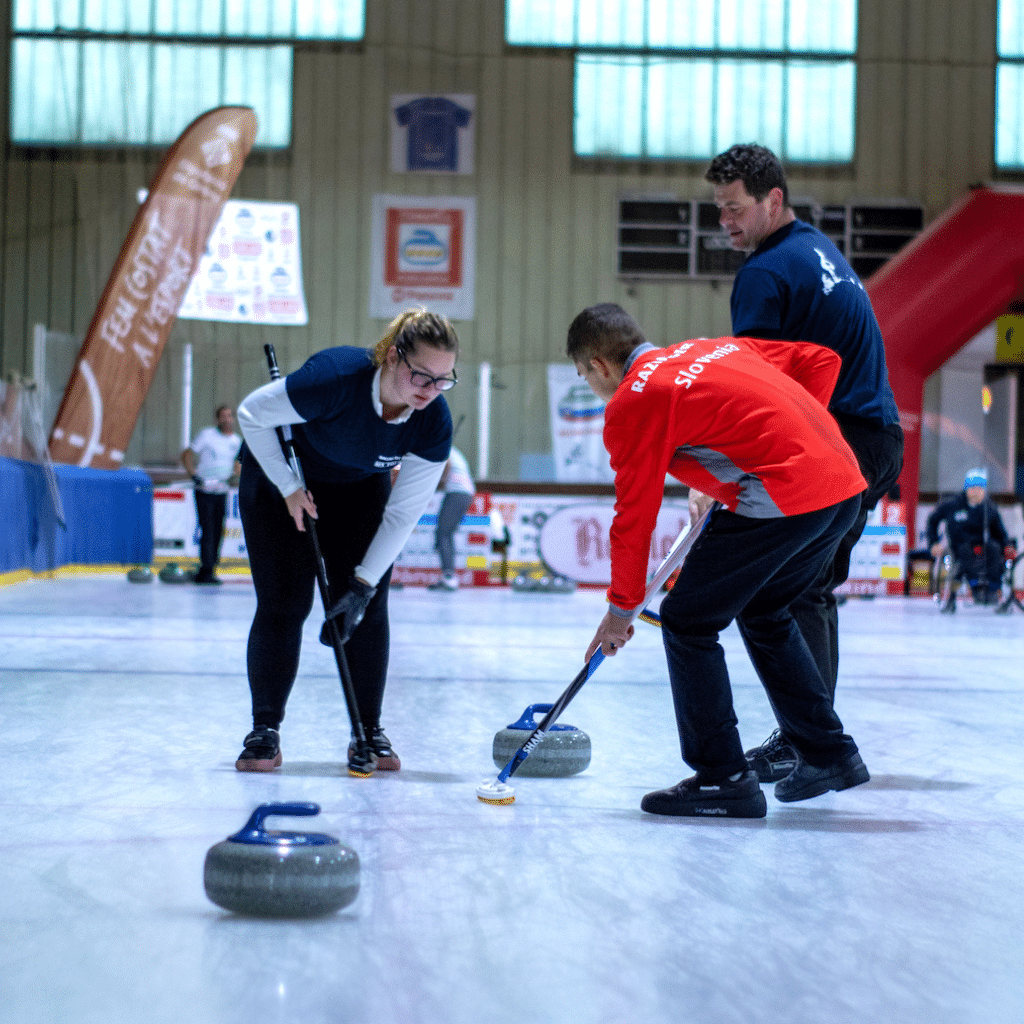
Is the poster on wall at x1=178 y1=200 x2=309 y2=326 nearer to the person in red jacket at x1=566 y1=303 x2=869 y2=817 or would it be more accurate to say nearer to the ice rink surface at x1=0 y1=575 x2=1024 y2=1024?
the ice rink surface at x1=0 y1=575 x2=1024 y2=1024

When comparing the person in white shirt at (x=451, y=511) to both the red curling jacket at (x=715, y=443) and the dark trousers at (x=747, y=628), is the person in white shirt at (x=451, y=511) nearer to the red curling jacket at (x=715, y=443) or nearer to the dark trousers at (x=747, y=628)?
the dark trousers at (x=747, y=628)

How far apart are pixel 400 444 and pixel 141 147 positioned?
1273 centimetres

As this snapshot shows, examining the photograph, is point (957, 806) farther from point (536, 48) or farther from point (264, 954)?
point (536, 48)

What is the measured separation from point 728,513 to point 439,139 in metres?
12.6

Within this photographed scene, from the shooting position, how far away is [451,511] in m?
10.2

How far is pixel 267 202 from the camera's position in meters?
14.0

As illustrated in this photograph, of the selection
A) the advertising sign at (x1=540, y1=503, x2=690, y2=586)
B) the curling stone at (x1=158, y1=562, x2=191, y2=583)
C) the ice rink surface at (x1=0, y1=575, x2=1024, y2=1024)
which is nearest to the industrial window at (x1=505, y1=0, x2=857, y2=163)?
the advertising sign at (x1=540, y1=503, x2=690, y2=586)

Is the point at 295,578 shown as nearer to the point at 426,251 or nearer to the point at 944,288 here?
the point at 944,288

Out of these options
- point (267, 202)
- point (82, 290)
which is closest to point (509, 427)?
point (267, 202)

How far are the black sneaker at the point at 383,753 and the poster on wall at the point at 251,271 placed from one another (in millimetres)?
11277

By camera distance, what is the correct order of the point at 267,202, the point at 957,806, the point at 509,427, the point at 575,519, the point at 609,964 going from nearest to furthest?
the point at 609,964 → the point at 957,806 → the point at 575,519 → the point at 509,427 → the point at 267,202

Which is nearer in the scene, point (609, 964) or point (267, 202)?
point (609, 964)

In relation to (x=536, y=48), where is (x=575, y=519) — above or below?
below

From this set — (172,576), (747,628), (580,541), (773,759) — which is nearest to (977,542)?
(580,541)
